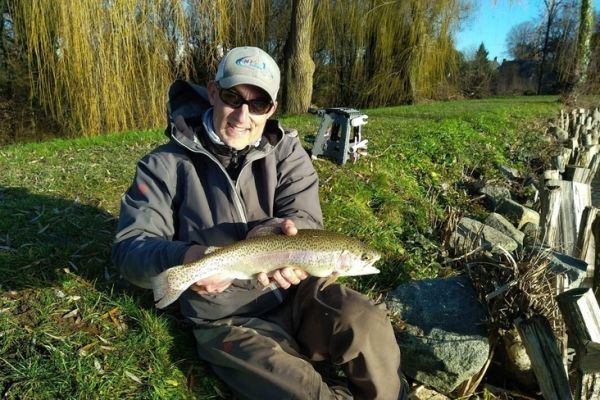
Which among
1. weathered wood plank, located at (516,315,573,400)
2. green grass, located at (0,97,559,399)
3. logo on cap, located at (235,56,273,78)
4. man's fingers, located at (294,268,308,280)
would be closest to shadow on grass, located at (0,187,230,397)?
green grass, located at (0,97,559,399)

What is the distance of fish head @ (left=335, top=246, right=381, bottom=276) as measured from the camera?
9.54 feet

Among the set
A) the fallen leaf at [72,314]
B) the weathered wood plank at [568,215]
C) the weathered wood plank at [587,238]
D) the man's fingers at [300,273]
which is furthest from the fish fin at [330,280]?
the weathered wood plank at [568,215]

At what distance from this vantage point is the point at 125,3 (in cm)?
909

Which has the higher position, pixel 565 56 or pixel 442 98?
pixel 565 56

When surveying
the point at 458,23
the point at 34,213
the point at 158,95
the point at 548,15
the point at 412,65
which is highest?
the point at 548,15

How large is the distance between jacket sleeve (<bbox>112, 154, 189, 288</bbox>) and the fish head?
0.92m

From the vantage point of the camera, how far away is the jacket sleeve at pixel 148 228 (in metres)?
2.68

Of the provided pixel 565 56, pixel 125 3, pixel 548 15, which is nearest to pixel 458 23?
pixel 565 56

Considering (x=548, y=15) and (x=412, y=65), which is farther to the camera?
(x=548, y=15)

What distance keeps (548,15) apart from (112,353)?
49.6 m

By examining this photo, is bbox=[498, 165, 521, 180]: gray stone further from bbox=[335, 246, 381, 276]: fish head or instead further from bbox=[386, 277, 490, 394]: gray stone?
bbox=[335, 246, 381, 276]: fish head

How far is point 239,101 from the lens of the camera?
10.0 ft

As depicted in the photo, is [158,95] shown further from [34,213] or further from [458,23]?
[458,23]

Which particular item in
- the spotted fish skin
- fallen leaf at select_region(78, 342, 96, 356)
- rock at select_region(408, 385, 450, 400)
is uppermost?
the spotted fish skin
